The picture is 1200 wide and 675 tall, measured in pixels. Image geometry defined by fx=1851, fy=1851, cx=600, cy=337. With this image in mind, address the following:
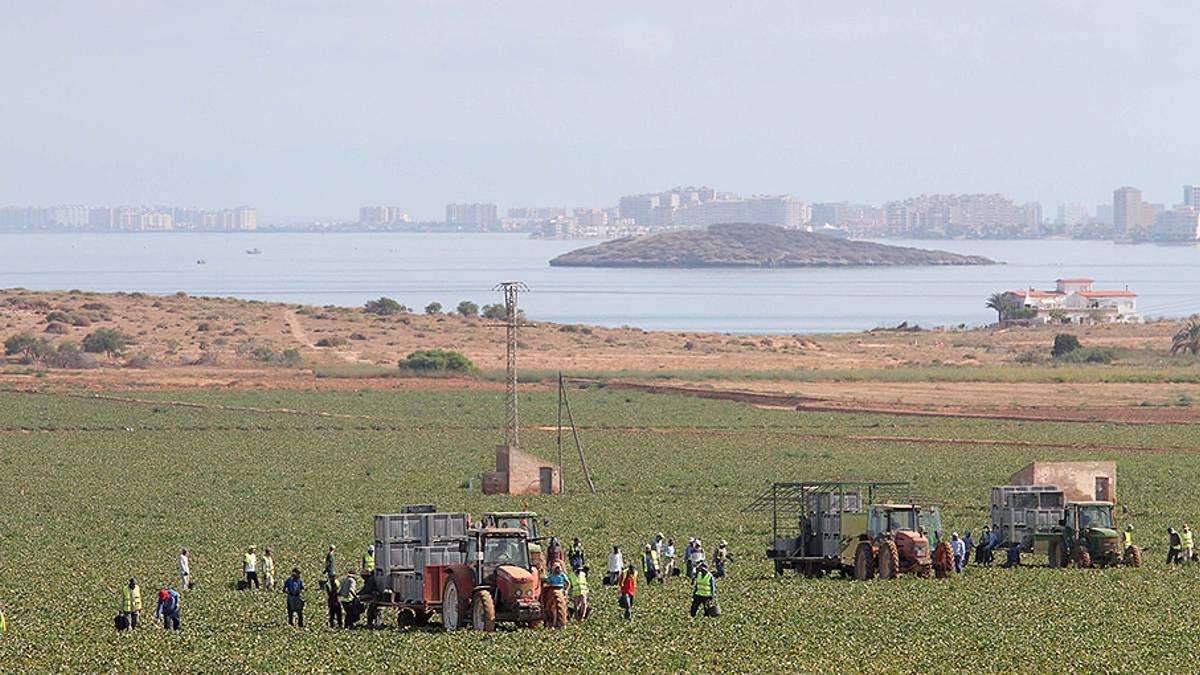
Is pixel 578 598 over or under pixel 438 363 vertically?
over

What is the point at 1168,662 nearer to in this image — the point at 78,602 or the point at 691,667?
the point at 691,667

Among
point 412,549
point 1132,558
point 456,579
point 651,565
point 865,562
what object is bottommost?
point 1132,558

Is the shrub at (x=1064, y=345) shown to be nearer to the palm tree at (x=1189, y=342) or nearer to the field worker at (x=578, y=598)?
the palm tree at (x=1189, y=342)

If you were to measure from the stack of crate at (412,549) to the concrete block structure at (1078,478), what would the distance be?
22.6 meters

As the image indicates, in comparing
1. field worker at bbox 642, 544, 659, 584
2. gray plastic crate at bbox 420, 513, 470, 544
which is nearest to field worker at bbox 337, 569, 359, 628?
gray plastic crate at bbox 420, 513, 470, 544

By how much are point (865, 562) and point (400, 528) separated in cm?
1025

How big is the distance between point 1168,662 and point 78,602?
19.3 meters

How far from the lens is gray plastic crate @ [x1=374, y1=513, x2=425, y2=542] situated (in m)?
30.7

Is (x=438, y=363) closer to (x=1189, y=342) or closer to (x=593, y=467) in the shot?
(x=593, y=467)

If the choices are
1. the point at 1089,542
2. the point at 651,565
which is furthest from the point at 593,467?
the point at 1089,542

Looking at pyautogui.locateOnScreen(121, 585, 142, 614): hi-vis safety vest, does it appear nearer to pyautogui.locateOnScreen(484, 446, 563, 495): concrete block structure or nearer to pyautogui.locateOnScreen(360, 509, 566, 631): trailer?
pyautogui.locateOnScreen(360, 509, 566, 631): trailer

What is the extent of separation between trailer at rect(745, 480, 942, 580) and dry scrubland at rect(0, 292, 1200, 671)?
1.21m

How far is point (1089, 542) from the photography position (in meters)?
38.6

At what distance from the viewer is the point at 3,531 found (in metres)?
46.6
